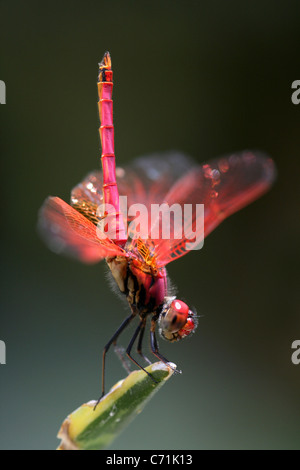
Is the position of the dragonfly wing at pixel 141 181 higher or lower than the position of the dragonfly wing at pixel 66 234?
higher

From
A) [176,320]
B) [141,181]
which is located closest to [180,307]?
[176,320]

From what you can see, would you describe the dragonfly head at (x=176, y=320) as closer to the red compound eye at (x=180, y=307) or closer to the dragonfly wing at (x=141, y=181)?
the red compound eye at (x=180, y=307)

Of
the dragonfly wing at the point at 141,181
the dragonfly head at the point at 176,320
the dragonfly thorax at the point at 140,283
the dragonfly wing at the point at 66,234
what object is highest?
the dragonfly wing at the point at 141,181

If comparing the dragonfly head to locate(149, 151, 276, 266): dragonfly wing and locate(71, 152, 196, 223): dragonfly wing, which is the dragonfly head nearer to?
locate(149, 151, 276, 266): dragonfly wing

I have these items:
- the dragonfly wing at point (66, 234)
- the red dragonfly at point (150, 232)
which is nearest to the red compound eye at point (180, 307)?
the red dragonfly at point (150, 232)

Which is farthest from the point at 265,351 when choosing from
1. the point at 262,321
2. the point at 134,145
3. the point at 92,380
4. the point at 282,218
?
the point at 134,145

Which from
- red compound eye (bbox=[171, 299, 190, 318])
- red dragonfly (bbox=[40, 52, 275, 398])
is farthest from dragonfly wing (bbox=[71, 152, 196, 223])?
red compound eye (bbox=[171, 299, 190, 318])

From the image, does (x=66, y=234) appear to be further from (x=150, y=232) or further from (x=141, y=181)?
(x=141, y=181)

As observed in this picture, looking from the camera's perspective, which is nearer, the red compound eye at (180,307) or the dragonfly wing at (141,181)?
the red compound eye at (180,307)
